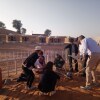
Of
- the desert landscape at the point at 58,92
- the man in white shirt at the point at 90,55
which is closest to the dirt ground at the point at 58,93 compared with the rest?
the desert landscape at the point at 58,92

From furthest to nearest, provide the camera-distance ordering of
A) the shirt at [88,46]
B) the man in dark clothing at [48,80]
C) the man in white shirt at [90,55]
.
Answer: the man in white shirt at [90,55]
the shirt at [88,46]
the man in dark clothing at [48,80]

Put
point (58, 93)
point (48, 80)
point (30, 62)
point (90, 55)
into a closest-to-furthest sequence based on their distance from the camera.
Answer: point (48, 80), point (58, 93), point (30, 62), point (90, 55)

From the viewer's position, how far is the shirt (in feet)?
23.4

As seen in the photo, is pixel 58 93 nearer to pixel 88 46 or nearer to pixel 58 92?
pixel 58 92

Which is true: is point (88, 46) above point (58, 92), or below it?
above

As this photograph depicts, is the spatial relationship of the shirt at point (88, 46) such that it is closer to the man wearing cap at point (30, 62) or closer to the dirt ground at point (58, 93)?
the dirt ground at point (58, 93)

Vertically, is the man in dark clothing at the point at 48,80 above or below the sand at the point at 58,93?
above

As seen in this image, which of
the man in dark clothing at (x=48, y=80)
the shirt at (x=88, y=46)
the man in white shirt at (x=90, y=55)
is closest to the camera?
the man in dark clothing at (x=48, y=80)

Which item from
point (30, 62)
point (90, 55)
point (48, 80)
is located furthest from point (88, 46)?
point (30, 62)

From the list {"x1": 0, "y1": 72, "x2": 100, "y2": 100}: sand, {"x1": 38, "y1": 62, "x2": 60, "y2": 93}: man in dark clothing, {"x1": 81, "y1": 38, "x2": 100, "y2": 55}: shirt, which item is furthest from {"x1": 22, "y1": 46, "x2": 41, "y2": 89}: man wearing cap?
{"x1": 81, "y1": 38, "x2": 100, "y2": 55}: shirt

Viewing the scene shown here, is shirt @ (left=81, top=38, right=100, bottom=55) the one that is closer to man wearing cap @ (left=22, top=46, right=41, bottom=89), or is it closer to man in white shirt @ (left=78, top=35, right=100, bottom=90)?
man in white shirt @ (left=78, top=35, right=100, bottom=90)

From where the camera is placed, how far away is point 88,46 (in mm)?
7270

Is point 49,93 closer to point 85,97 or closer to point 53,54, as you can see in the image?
point 85,97

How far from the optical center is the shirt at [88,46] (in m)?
7.12
